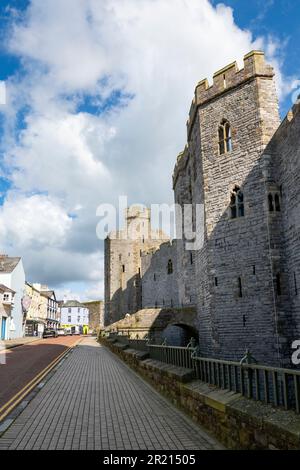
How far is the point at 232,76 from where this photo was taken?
55.0 feet

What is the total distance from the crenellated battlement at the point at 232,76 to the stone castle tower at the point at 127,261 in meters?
33.9

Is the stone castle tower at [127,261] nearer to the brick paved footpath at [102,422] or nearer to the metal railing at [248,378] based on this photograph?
the brick paved footpath at [102,422]

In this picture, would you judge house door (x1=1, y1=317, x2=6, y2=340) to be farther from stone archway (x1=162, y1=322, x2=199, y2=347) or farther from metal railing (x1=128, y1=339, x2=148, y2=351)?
metal railing (x1=128, y1=339, x2=148, y2=351)

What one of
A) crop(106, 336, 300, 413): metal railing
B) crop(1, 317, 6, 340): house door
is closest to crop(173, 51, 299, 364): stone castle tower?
crop(106, 336, 300, 413): metal railing

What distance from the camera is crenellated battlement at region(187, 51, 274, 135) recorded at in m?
15.9

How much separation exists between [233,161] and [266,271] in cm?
485

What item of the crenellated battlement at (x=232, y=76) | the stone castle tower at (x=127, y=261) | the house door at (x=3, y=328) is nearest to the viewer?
the crenellated battlement at (x=232, y=76)

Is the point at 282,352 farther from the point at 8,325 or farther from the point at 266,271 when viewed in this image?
the point at 8,325

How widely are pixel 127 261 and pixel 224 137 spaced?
37038 mm

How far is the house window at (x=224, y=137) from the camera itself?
54.5 feet

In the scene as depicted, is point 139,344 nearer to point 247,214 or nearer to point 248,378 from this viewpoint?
point 247,214

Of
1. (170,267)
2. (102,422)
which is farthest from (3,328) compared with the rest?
(102,422)

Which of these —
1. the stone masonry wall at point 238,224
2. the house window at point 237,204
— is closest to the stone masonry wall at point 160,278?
the stone masonry wall at point 238,224

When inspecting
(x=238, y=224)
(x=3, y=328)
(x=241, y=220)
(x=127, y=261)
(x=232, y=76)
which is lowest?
(x=3, y=328)
